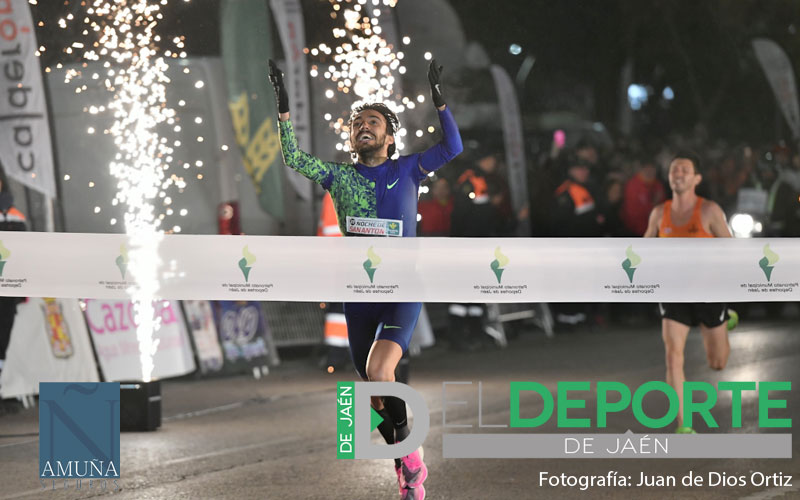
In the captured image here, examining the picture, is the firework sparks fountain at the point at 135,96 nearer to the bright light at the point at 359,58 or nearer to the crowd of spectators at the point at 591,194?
the bright light at the point at 359,58

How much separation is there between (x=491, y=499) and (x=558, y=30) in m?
4.61

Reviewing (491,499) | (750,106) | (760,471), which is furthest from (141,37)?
(750,106)

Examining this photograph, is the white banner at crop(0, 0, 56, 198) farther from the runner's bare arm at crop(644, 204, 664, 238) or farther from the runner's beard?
the runner's bare arm at crop(644, 204, 664, 238)

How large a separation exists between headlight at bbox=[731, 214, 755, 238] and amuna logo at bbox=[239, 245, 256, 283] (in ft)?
19.6

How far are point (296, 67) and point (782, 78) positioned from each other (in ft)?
17.4

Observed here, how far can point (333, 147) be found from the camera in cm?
1085

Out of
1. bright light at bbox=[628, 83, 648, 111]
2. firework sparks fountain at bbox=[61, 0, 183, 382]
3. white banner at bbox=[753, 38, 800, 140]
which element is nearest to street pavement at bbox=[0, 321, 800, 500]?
firework sparks fountain at bbox=[61, 0, 183, 382]

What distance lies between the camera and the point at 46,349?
9.41 meters

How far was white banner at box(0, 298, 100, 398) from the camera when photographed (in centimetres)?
924

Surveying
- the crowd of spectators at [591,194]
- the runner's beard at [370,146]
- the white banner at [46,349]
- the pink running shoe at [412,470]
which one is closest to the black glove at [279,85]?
the runner's beard at [370,146]

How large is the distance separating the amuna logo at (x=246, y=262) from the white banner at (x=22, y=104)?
320 cm
